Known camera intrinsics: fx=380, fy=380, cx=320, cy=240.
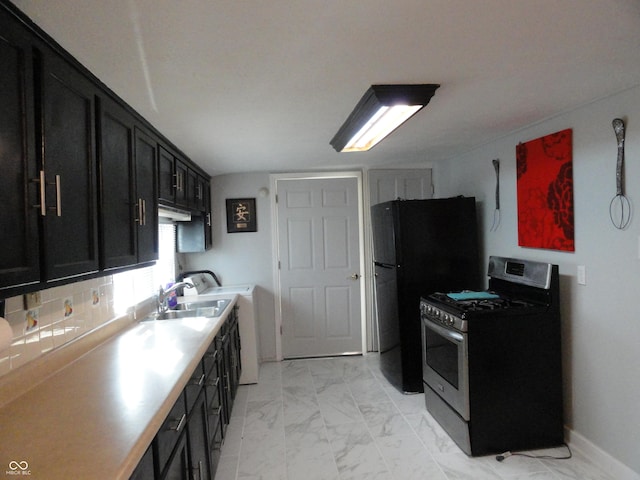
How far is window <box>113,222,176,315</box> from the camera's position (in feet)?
7.89

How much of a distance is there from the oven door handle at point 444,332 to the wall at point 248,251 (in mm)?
1977

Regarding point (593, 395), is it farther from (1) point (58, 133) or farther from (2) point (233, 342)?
(1) point (58, 133)

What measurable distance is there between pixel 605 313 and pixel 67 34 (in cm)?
288

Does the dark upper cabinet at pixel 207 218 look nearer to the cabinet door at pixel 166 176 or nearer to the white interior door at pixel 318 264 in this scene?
the white interior door at pixel 318 264

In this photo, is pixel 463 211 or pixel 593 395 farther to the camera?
pixel 463 211

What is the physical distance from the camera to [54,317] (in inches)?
66.2

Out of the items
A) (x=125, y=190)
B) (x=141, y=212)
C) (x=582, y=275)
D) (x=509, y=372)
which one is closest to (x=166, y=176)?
(x=141, y=212)

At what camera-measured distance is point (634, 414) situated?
204cm

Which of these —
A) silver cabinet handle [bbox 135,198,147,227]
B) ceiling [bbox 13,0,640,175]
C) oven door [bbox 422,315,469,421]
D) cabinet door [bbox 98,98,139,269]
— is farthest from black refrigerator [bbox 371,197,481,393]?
cabinet door [bbox 98,98,139,269]

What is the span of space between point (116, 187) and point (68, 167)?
0.40 m

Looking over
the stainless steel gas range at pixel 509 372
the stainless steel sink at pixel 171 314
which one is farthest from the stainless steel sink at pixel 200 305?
the stainless steel gas range at pixel 509 372

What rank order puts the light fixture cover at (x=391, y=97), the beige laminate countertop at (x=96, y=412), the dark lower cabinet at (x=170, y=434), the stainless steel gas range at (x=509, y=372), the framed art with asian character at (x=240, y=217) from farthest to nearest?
the framed art with asian character at (x=240, y=217) < the stainless steel gas range at (x=509, y=372) < the light fixture cover at (x=391, y=97) < the dark lower cabinet at (x=170, y=434) < the beige laminate countertop at (x=96, y=412)

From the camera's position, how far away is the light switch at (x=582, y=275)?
2320 millimetres

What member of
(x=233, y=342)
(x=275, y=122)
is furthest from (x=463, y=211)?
(x=233, y=342)
